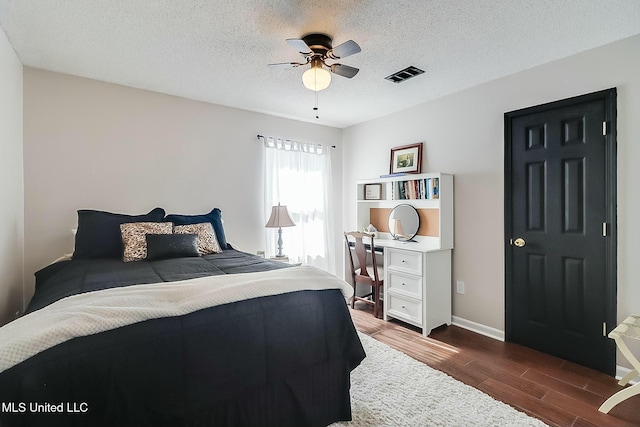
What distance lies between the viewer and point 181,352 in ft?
4.15

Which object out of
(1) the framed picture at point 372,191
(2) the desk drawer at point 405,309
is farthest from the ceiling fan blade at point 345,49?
(2) the desk drawer at point 405,309

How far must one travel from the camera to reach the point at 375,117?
4.24 m

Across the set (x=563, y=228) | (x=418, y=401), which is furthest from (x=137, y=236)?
(x=563, y=228)

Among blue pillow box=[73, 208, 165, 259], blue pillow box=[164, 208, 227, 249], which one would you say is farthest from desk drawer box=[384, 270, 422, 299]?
blue pillow box=[73, 208, 165, 259]

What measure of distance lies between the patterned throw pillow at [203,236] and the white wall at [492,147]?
237 cm

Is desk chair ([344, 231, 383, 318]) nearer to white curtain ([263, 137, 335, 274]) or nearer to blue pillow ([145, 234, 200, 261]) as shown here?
white curtain ([263, 137, 335, 274])

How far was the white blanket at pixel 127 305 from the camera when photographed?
3.38ft

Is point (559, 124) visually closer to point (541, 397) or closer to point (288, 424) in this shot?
point (541, 397)

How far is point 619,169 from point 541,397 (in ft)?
5.66

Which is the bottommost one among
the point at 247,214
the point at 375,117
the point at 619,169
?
the point at 247,214

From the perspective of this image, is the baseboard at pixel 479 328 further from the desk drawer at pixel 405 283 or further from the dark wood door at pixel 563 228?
the desk drawer at pixel 405 283

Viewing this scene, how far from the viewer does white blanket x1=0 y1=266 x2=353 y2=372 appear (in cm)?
103

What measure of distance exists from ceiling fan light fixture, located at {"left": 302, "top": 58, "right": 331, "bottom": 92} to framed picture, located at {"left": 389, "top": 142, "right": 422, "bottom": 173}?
1.86m

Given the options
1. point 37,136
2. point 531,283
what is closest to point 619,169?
point 531,283
